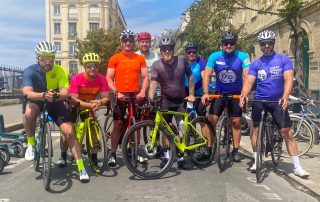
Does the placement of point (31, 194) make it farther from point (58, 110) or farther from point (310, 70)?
point (310, 70)

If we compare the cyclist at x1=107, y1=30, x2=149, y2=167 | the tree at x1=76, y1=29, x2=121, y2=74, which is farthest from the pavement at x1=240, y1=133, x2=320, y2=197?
the tree at x1=76, y1=29, x2=121, y2=74

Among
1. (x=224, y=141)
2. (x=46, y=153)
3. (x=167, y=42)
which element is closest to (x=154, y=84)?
(x=167, y=42)

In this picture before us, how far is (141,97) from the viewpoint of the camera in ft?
21.3

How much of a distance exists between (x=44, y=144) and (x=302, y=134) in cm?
522

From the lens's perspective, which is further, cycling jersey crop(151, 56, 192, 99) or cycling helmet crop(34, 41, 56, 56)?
cycling jersey crop(151, 56, 192, 99)

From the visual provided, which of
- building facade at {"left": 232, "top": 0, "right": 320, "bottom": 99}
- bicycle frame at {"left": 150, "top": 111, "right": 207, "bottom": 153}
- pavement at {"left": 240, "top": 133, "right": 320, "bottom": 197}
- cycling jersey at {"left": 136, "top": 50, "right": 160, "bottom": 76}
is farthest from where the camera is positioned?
building facade at {"left": 232, "top": 0, "right": 320, "bottom": 99}

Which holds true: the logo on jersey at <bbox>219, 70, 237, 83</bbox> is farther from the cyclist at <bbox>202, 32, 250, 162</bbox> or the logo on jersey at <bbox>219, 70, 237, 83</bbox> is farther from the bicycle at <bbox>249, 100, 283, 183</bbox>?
the bicycle at <bbox>249, 100, 283, 183</bbox>

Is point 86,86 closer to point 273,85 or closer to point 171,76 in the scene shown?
point 171,76

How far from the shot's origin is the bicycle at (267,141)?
5996mm

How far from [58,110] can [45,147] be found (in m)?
0.55

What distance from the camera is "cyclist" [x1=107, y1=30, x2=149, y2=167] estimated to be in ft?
22.1

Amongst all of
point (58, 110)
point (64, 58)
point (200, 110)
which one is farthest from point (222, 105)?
point (64, 58)

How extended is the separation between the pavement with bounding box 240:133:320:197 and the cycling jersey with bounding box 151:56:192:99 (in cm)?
198

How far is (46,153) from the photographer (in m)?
5.63
